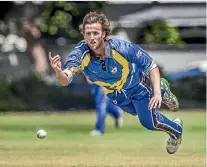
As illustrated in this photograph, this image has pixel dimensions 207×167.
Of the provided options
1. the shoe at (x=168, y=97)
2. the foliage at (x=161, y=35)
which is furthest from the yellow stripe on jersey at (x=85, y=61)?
the foliage at (x=161, y=35)

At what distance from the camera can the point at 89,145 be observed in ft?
46.6

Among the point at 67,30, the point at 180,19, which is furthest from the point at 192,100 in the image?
the point at 180,19

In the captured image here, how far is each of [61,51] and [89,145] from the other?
14825mm

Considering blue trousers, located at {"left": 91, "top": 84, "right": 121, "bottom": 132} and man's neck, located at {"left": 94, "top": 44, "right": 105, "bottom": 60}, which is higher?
man's neck, located at {"left": 94, "top": 44, "right": 105, "bottom": 60}

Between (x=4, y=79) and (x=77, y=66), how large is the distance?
18.4m

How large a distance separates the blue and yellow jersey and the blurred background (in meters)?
15.0

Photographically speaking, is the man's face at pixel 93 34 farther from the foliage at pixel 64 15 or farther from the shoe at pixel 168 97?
the foliage at pixel 64 15

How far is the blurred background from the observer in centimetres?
2680

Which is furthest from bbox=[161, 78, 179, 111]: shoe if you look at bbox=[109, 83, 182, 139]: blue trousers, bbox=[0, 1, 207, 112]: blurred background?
bbox=[0, 1, 207, 112]: blurred background

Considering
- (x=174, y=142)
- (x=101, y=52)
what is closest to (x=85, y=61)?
(x=101, y=52)

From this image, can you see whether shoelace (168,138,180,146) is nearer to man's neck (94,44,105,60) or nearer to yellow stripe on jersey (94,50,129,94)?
yellow stripe on jersey (94,50,129,94)

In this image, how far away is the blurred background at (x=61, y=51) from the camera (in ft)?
87.9

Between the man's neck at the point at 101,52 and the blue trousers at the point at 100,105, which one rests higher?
the man's neck at the point at 101,52

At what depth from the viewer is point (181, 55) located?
101 ft
